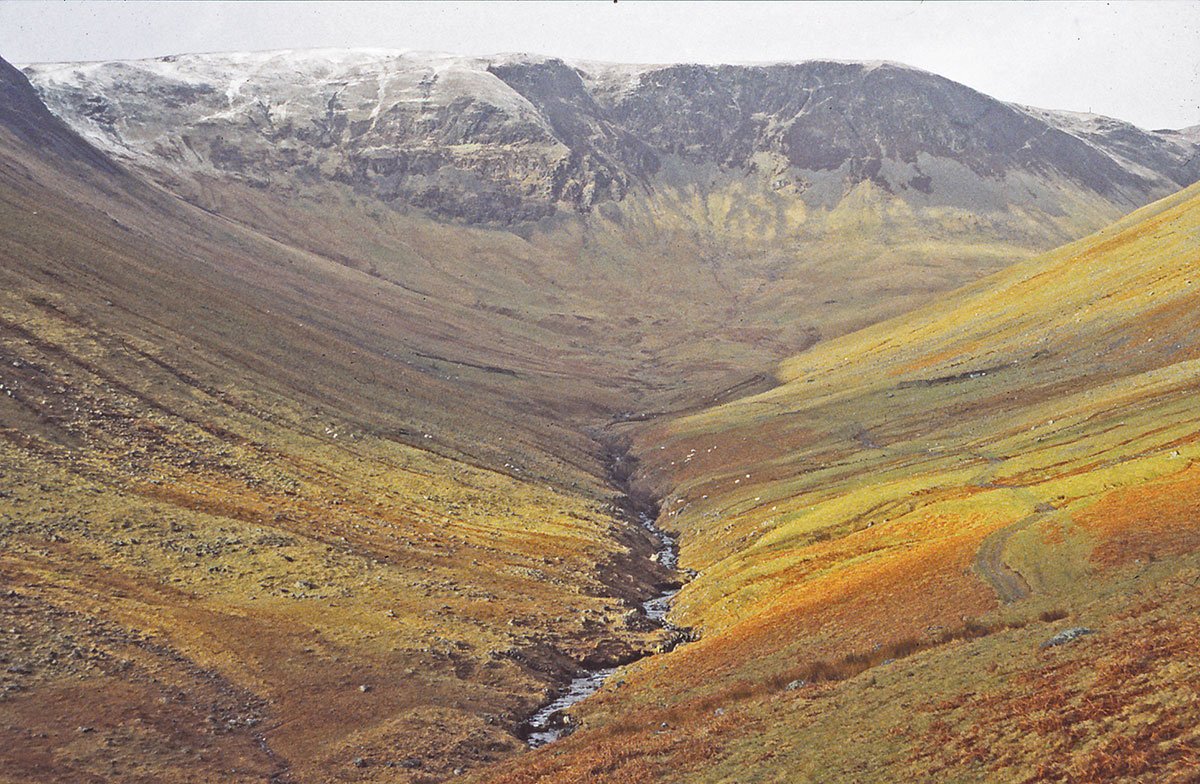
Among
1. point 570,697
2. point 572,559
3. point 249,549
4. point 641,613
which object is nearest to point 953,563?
point 570,697

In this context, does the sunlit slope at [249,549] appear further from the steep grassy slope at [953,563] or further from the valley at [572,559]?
the steep grassy slope at [953,563]

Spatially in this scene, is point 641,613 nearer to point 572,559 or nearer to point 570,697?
point 572,559

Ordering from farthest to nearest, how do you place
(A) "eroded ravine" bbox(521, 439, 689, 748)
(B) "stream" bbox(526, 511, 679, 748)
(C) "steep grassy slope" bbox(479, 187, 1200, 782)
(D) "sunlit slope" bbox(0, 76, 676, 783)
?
(A) "eroded ravine" bbox(521, 439, 689, 748) < (B) "stream" bbox(526, 511, 679, 748) < (D) "sunlit slope" bbox(0, 76, 676, 783) < (C) "steep grassy slope" bbox(479, 187, 1200, 782)

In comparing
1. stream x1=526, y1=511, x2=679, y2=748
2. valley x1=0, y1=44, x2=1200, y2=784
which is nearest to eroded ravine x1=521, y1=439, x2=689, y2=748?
stream x1=526, y1=511, x2=679, y2=748

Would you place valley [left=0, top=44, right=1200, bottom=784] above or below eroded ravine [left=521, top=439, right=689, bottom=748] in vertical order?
above

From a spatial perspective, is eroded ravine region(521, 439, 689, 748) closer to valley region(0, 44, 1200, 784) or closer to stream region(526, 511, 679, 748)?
stream region(526, 511, 679, 748)

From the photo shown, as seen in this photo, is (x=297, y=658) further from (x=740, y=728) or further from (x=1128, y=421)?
(x=1128, y=421)
